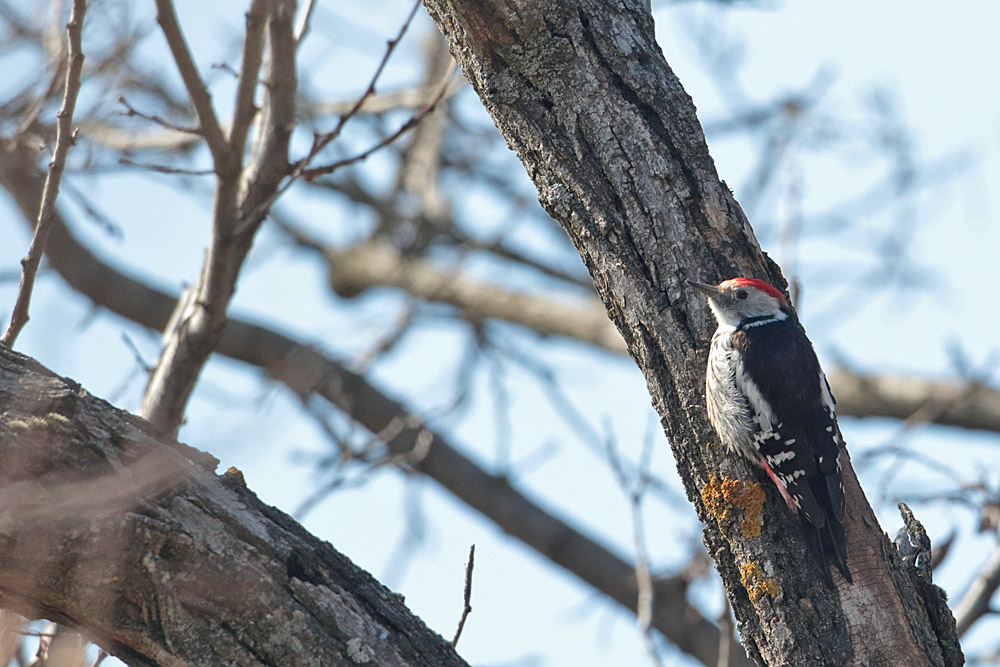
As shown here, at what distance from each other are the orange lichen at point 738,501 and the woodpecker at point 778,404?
99 mm

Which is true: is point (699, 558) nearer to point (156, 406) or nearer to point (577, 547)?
point (577, 547)

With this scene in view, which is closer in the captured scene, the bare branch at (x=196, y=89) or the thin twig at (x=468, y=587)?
the thin twig at (x=468, y=587)

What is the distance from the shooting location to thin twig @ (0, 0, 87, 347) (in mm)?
2496

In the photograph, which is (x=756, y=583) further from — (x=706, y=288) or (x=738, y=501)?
(x=706, y=288)

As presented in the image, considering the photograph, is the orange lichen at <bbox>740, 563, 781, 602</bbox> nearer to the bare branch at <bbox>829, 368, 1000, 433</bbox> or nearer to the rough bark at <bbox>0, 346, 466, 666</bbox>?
the rough bark at <bbox>0, 346, 466, 666</bbox>

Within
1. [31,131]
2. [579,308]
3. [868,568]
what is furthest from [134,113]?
[579,308]

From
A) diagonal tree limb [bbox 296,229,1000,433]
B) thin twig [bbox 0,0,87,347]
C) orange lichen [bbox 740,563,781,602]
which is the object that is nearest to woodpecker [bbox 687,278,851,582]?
orange lichen [bbox 740,563,781,602]

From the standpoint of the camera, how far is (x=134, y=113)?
10.2ft

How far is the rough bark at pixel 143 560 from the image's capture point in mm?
1970

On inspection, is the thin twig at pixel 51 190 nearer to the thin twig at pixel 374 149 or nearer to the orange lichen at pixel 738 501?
the thin twig at pixel 374 149

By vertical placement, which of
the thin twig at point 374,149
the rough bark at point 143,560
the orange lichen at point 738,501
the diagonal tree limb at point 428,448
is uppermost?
the diagonal tree limb at point 428,448

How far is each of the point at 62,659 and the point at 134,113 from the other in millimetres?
1736

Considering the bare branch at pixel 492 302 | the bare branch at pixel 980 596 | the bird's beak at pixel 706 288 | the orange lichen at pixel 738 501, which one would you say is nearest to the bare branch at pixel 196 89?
the bird's beak at pixel 706 288

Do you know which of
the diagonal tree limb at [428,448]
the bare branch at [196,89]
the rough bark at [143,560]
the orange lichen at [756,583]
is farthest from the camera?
the diagonal tree limb at [428,448]
